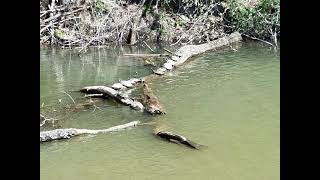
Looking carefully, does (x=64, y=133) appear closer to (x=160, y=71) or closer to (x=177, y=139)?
(x=177, y=139)

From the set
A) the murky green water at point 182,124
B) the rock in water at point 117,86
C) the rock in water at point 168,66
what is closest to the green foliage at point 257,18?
the murky green water at point 182,124

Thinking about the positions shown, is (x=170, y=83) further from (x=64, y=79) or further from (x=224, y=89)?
(x=64, y=79)

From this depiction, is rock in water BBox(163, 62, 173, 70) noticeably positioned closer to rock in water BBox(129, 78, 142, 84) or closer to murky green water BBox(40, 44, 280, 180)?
murky green water BBox(40, 44, 280, 180)

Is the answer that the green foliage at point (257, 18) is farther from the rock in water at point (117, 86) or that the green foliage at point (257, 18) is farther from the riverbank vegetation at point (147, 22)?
the rock in water at point (117, 86)

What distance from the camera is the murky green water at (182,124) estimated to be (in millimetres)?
5676

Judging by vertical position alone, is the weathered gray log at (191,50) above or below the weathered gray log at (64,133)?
above

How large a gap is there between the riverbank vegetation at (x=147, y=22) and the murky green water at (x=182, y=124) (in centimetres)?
305

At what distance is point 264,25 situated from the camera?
14.9 m

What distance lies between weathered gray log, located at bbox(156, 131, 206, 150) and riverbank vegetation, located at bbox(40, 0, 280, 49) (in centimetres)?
848

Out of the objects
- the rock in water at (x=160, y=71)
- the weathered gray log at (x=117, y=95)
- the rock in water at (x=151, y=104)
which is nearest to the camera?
the rock in water at (x=151, y=104)

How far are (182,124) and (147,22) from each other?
907cm

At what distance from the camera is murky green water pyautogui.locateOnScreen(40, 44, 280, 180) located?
18.6 feet

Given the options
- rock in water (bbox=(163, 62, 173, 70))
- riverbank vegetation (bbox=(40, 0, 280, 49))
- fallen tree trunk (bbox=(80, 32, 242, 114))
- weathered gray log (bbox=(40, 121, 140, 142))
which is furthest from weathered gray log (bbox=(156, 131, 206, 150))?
riverbank vegetation (bbox=(40, 0, 280, 49))
